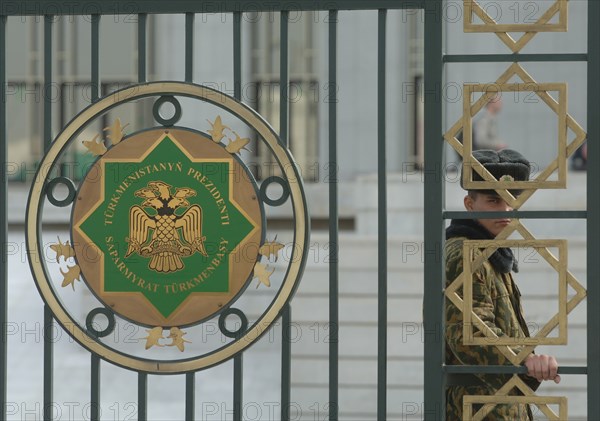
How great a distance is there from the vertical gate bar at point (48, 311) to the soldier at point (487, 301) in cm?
127

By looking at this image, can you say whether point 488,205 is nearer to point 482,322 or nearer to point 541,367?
point 482,322

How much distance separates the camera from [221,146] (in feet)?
11.8

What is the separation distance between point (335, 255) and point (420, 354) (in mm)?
6129

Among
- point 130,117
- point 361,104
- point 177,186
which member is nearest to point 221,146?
point 177,186

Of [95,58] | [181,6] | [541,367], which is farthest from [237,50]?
[541,367]

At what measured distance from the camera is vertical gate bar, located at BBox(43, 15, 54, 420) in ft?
12.0

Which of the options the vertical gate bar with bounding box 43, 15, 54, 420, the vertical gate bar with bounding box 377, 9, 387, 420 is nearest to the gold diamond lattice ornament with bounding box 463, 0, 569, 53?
the vertical gate bar with bounding box 377, 9, 387, 420

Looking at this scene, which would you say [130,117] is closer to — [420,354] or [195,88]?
[420,354]

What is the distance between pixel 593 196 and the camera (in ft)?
11.7

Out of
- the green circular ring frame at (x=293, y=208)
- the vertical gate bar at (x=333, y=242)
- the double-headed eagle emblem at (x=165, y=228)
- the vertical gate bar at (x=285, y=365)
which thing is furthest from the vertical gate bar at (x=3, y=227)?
the vertical gate bar at (x=333, y=242)

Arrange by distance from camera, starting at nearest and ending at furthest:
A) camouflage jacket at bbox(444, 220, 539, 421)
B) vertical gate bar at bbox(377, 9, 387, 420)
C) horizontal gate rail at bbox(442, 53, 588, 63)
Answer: horizontal gate rail at bbox(442, 53, 588, 63) < vertical gate bar at bbox(377, 9, 387, 420) < camouflage jacket at bbox(444, 220, 539, 421)

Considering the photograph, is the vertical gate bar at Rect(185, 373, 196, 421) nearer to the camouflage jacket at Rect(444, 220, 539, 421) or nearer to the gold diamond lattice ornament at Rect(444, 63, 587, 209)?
the camouflage jacket at Rect(444, 220, 539, 421)

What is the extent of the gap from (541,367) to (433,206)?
0.59m

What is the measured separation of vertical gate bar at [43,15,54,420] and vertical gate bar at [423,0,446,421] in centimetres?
119
